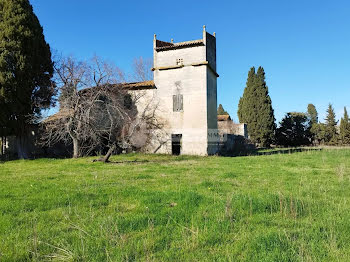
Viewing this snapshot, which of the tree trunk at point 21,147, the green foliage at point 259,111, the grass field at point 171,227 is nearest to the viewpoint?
the grass field at point 171,227

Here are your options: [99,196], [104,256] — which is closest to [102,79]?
[99,196]

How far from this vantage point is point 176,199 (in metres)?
4.80

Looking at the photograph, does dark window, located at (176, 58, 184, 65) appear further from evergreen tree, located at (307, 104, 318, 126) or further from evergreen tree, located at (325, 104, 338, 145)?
evergreen tree, located at (307, 104, 318, 126)

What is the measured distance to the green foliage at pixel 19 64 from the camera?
596 inches

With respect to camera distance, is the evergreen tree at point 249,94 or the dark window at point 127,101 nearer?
the dark window at point 127,101

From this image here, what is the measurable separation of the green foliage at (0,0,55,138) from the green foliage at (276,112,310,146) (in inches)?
1360

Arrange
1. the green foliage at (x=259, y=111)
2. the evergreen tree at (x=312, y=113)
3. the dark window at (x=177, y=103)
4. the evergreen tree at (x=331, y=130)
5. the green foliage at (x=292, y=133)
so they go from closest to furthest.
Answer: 1. the dark window at (x=177, y=103)
2. the green foliage at (x=259, y=111)
3. the green foliage at (x=292, y=133)
4. the evergreen tree at (x=331, y=130)
5. the evergreen tree at (x=312, y=113)

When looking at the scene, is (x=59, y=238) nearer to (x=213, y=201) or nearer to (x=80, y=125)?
(x=213, y=201)

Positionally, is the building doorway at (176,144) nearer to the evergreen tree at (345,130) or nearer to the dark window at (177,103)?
the dark window at (177,103)

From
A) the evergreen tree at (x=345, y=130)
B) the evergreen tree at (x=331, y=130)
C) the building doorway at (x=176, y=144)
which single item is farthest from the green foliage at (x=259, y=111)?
the building doorway at (x=176, y=144)

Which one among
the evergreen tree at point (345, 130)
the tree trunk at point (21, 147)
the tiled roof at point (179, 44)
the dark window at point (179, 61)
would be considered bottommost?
the tree trunk at point (21, 147)

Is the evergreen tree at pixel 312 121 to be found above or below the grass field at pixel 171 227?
above

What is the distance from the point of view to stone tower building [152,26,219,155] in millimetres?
18112

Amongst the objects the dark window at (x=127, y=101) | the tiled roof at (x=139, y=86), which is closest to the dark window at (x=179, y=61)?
the tiled roof at (x=139, y=86)
